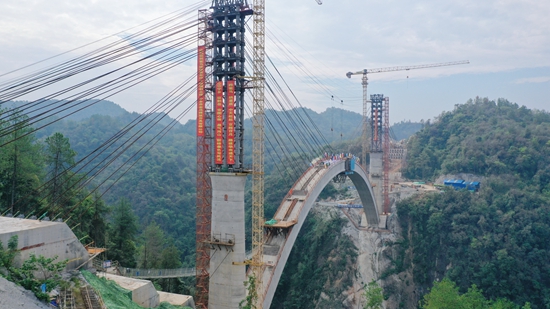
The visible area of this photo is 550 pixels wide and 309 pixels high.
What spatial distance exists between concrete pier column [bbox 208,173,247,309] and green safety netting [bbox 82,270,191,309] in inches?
238

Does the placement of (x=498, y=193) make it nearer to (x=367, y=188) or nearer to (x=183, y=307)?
(x=367, y=188)

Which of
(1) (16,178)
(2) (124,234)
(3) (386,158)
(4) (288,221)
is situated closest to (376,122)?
(3) (386,158)

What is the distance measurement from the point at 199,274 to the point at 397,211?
3629cm

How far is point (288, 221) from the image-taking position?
28.4 m

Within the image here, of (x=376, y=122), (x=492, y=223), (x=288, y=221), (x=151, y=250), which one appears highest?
(x=376, y=122)

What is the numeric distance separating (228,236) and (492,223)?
39884 mm

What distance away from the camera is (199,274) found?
85.5 ft

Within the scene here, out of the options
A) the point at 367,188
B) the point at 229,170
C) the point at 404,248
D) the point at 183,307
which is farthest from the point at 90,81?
the point at 404,248

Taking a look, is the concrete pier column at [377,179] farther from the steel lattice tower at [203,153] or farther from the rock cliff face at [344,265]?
the steel lattice tower at [203,153]

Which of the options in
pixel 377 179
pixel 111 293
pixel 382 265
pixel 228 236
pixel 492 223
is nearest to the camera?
pixel 111 293

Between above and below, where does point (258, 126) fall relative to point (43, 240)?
above

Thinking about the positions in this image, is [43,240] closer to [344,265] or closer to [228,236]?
[228,236]

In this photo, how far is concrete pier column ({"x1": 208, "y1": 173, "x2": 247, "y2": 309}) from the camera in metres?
22.2

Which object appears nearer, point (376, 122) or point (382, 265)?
point (382, 265)
